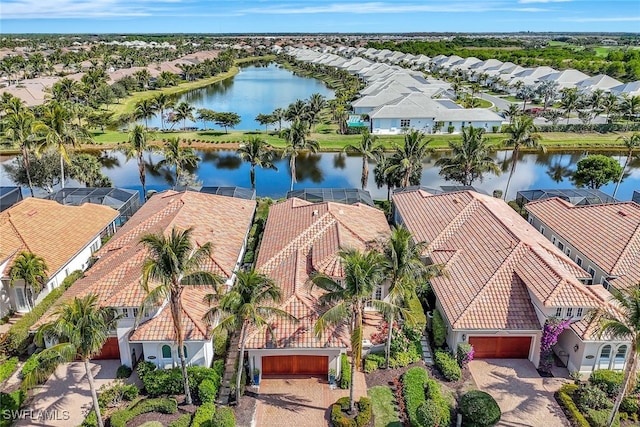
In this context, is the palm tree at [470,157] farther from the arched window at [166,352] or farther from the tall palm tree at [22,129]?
the tall palm tree at [22,129]

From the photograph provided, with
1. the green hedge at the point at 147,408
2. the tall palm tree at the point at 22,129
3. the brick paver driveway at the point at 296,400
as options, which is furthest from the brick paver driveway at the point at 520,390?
the tall palm tree at the point at 22,129

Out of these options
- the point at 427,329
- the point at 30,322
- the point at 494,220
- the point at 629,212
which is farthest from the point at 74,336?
the point at 629,212

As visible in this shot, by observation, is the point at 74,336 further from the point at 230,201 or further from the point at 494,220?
the point at 494,220

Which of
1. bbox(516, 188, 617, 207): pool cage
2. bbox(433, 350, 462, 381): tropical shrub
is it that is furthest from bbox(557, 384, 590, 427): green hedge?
bbox(516, 188, 617, 207): pool cage

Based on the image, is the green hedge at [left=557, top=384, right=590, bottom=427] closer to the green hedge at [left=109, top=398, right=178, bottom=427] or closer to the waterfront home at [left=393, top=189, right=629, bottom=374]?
the waterfront home at [left=393, top=189, right=629, bottom=374]

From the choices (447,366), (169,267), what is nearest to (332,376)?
(447,366)

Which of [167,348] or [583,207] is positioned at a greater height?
[583,207]

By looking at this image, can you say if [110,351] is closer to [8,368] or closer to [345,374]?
[8,368]
